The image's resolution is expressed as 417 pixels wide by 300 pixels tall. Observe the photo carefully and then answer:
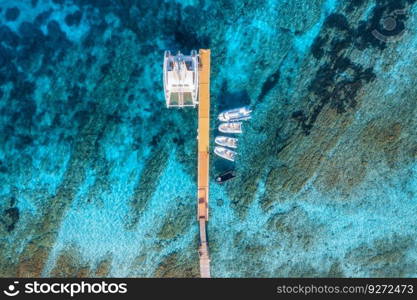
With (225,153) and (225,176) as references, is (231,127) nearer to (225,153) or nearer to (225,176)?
(225,153)

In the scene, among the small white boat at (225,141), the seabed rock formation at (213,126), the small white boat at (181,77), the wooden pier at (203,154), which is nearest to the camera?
the small white boat at (181,77)

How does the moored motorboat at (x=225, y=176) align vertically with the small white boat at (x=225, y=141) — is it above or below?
below

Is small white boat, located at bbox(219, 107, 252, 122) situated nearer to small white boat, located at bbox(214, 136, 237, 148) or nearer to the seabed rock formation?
the seabed rock formation

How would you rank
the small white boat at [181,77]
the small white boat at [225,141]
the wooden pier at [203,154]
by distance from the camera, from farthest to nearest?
the small white boat at [225,141], the wooden pier at [203,154], the small white boat at [181,77]

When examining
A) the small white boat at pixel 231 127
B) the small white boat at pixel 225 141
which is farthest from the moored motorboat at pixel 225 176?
the small white boat at pixel 231 127

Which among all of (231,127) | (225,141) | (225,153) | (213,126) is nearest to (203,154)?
(225,153)

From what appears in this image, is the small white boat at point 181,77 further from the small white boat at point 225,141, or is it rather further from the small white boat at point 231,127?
the small white boat at point 225,141

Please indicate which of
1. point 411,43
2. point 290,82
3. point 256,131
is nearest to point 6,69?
point 256,131
